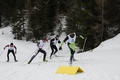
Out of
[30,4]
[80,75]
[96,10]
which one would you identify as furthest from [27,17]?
[80,75]

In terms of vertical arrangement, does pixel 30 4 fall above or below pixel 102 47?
above

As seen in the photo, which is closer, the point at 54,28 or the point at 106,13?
the point at 106,13

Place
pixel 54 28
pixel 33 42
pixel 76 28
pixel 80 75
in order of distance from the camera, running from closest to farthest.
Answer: pixel 80 75
pixel 76 28
pixel 33 42
pixel 54 28

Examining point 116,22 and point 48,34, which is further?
point 48,34

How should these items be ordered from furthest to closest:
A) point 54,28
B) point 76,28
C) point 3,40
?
point 54,28, point 3,40, point 76,28

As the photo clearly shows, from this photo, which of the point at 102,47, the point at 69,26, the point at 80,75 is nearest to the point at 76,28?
the point at 69,26

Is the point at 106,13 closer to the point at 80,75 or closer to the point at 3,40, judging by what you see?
the point at 3,40

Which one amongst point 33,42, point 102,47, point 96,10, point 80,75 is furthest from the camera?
point 33,42

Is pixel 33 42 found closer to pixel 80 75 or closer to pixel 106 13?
pixel 106 13

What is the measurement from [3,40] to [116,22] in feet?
52.0

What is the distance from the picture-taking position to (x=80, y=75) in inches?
421

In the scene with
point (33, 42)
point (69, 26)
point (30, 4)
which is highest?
point (30, 4)

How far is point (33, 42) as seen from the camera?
1521 inches

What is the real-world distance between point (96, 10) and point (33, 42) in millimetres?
13204
